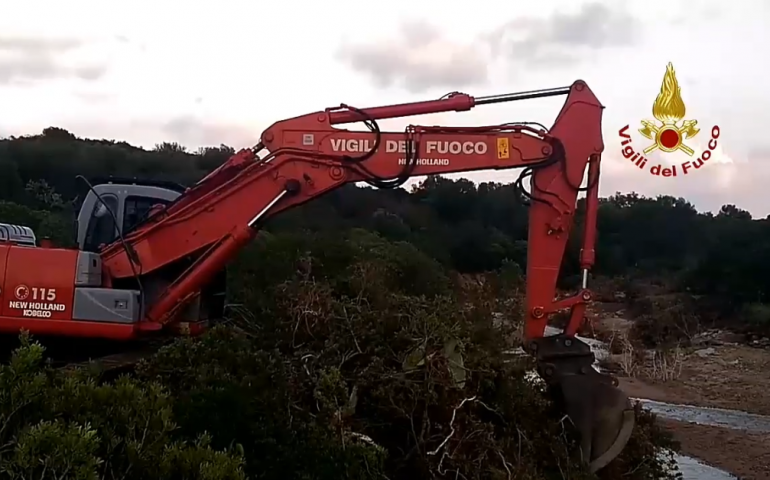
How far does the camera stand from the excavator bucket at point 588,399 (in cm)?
844

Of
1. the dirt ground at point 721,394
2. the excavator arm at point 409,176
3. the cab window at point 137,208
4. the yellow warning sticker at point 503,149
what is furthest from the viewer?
the dirt ground at point 721,394

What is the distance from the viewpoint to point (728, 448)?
52.2 feet

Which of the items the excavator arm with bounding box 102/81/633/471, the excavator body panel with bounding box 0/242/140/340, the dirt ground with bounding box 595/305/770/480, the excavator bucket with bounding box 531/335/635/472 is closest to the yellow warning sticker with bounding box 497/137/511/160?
the excavator arm with bounding box 102/81/633/471

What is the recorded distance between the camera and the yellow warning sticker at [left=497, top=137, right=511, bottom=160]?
29.6ft

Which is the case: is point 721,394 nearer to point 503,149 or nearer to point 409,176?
point 503,149

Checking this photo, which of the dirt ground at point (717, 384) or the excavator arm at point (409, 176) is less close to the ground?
the excavator arm at point (409, 176)

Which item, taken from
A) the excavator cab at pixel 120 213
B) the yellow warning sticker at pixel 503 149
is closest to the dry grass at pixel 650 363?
the excavator cab at pixel 120 213

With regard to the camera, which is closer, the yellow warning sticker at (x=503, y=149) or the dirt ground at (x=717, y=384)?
the yellow warning sticker at (x=503, y=149)

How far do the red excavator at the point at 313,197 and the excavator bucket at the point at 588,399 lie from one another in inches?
0.7

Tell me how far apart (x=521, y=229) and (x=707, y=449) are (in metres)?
42.0

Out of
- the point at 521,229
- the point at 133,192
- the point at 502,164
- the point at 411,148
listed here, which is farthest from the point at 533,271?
the point at 521,229

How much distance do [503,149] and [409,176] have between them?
0.94m

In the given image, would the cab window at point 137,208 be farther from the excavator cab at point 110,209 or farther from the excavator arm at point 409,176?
the excavator arm at point 409,176

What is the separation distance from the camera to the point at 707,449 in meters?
15.8
